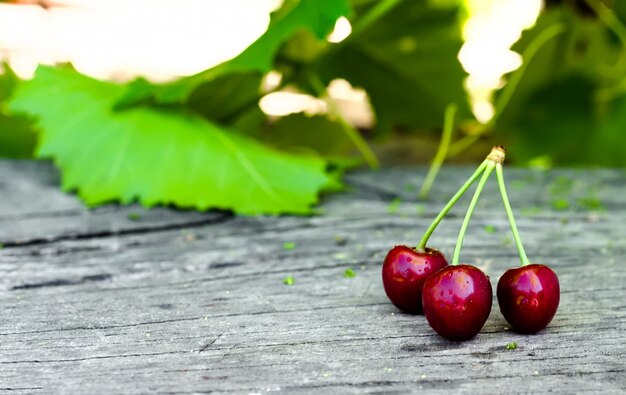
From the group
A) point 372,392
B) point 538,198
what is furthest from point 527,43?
point 372,392

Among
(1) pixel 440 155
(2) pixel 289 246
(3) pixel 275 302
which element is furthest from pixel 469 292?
(1) pixel 440 155

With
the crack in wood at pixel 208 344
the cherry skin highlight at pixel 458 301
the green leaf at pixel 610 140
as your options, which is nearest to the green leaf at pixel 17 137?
the crack in wood at pixel 208 344

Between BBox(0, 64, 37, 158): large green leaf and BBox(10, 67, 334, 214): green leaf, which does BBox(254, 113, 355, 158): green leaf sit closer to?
BBox(10, 67, 334, 214): green leaf

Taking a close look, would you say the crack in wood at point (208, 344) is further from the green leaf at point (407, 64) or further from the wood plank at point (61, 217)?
the green leaf at point (407, 64)

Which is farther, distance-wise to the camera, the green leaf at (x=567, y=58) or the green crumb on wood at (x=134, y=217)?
the green leaf at (x=567, y=58)

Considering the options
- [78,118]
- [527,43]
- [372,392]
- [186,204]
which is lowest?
[372,392]

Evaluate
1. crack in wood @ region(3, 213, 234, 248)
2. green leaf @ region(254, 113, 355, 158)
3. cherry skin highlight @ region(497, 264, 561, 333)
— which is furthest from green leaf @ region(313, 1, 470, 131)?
cherry skin highlight @ region(497, 264, 561, 333)

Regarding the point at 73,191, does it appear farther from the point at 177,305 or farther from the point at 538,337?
the point at 538,337

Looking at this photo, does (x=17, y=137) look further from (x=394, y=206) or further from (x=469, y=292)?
(x=469, y=292)
